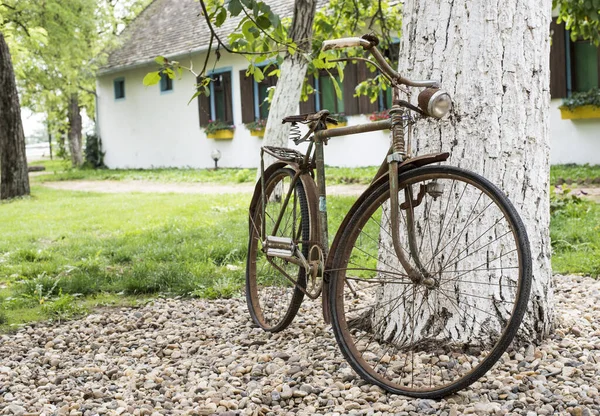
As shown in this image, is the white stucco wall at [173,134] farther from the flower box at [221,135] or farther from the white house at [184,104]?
the flower box at [221,135]

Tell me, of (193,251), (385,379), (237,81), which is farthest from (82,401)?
(237,81)

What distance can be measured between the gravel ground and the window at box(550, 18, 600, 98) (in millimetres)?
9051

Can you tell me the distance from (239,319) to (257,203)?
26.2 inches

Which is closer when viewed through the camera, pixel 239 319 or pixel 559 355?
pixel 559 355

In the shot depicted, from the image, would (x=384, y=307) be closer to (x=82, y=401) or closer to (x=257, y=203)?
(x=257, y=203)

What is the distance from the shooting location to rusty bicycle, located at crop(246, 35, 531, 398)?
2857mm

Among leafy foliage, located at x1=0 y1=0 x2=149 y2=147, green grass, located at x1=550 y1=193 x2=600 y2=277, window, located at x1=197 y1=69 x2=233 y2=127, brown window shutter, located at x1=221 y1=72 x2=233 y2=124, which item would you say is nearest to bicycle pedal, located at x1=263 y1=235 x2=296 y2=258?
green grass, located at x1=550 y1=193 x2=600 y2=277

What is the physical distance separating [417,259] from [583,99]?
34.3 feet

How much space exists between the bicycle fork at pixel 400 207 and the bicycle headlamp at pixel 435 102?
0.13m

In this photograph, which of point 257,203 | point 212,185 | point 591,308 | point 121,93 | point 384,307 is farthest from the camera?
point 121,93

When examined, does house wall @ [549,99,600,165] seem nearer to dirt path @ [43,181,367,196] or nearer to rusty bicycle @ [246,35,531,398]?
dirt path @ [43,181,367,196]

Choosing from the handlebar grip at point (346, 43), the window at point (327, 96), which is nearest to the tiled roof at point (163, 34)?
the window at point (327, 96)

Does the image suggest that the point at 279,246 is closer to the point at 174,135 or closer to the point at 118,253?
the point at 118,253

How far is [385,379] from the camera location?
2.93 metres
